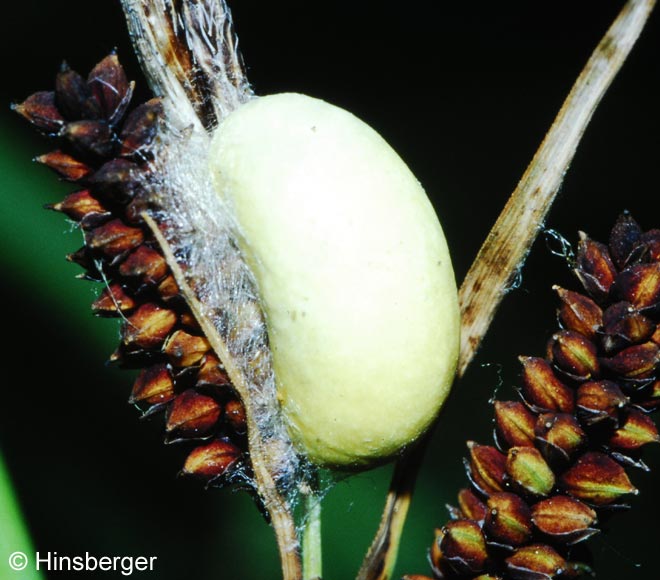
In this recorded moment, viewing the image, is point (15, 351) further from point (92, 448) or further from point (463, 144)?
point (463, 144)

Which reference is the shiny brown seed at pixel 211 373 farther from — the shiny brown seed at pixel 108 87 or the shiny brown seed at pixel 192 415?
the shiny brown seed at pixel 108 87

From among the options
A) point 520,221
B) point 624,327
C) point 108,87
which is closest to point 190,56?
point 108,87

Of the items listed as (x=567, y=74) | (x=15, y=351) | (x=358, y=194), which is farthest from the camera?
(x=567, y=74)

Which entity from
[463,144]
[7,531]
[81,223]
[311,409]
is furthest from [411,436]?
[463,144]

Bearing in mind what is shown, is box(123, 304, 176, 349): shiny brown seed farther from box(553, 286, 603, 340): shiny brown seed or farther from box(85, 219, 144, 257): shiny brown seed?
box(553, 286, 603, 340): shiny brown seed

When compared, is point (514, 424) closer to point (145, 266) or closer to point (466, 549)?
point (466, 549)
